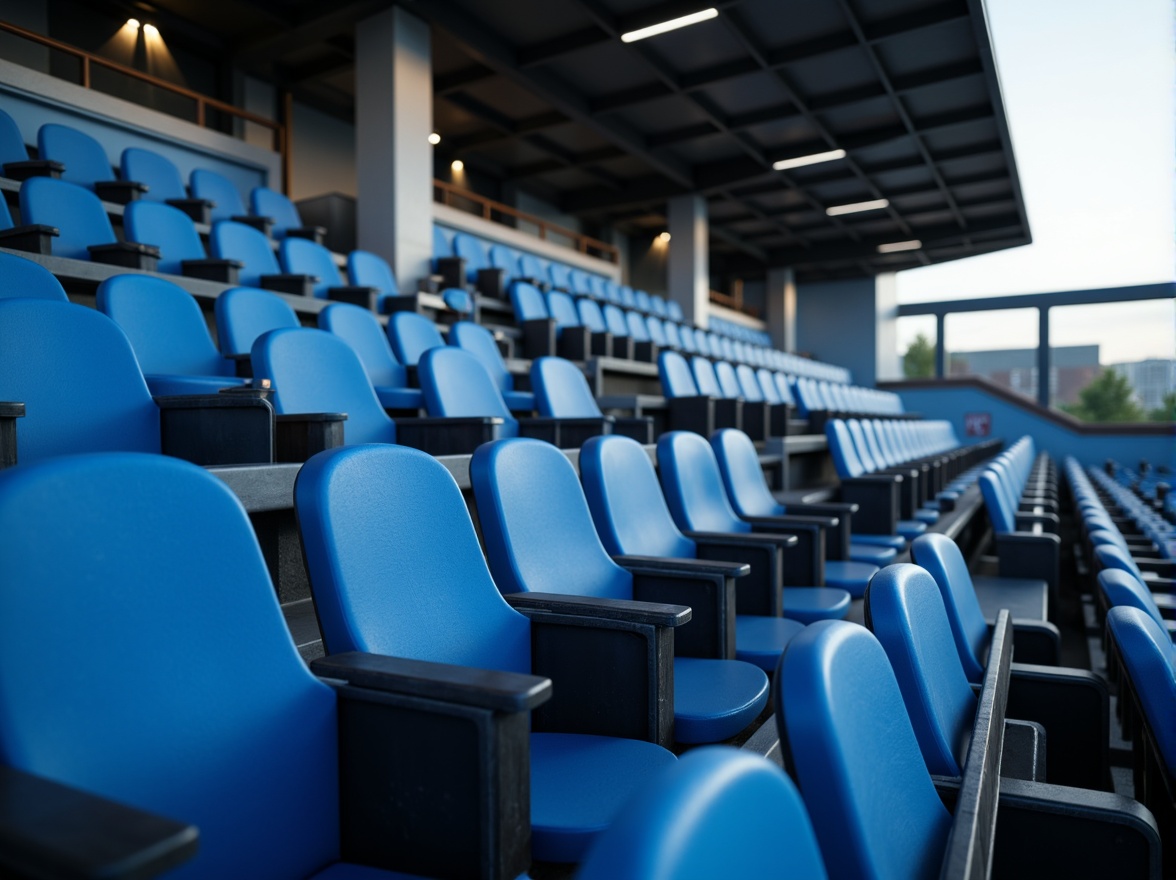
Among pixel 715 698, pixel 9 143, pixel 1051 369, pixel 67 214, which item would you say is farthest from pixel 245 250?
pixel 1051 369

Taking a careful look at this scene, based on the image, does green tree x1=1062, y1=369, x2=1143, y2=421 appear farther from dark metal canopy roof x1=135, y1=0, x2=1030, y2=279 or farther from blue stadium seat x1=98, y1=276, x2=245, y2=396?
blue stadium seat x1=98, y1=276, x2=245, y2=396

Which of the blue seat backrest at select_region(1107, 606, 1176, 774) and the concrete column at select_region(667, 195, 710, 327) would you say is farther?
the concrete column at select_region(667, 195, 710, 327)

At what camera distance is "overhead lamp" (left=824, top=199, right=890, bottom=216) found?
8.27 meters

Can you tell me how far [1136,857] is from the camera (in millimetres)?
684

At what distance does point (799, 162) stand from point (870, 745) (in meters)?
7.13

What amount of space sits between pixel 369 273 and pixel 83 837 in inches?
149

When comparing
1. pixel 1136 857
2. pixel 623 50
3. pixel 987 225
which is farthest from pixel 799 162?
pixel 1136 857

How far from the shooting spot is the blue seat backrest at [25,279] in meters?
1.39

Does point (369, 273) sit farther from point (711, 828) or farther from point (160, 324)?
point (711, 828)

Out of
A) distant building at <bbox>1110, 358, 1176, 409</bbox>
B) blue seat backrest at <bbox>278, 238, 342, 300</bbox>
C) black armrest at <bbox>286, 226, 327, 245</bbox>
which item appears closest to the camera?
blue seat backrest at <bbox>278, 238, 342, 300</bbox>

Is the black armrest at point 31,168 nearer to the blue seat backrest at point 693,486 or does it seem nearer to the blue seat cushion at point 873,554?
the blue seat backrest at point 693,486

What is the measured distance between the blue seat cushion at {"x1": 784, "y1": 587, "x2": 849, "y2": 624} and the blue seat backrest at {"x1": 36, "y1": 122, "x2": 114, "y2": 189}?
3.51m

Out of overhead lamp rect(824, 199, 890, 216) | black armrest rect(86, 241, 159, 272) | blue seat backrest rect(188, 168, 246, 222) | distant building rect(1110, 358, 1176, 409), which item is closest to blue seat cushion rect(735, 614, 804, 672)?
black armrest rect(86, 241, 159, 272)

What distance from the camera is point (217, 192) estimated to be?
4.23 metres
